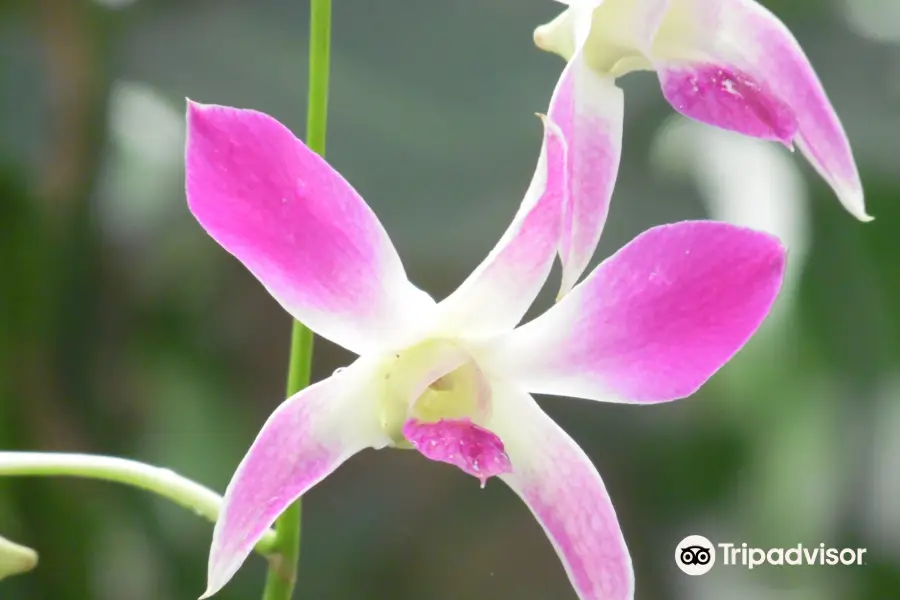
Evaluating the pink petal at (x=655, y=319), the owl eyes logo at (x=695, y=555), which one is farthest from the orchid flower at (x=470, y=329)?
the owl eyes logo at (x=695, y=555)

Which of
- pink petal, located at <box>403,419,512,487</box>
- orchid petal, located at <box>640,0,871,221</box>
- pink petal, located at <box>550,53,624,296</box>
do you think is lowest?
pink petal, located at <box>403,419,512,487</box>

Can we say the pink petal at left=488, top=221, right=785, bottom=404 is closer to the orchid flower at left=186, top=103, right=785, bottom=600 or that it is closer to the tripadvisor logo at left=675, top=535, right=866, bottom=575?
the orchid flower at left=186, top=103, right=785, bottom=600

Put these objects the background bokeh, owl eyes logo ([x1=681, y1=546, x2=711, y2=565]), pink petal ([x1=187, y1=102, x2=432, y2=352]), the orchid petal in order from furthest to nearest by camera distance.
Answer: the background bokeh < owl eyes logo ([x1=681, y1=546, x2=711, y2=565]) < the orchid petal < pink petal ([x1=187, y1=102, x2=432, y2=352])

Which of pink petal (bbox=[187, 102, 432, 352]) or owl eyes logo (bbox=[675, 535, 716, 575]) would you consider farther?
owl eyes logo (bbox=[675, 535, 716, 575])

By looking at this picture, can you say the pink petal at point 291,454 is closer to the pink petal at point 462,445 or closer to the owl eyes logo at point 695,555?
the pink petal at point 462,445

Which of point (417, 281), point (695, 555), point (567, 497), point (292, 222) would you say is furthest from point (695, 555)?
point (417, 281)

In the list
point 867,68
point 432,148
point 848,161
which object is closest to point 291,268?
point 848,161

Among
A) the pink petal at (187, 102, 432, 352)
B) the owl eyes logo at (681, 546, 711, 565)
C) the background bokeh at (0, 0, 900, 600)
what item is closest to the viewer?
the pink petal at (187, 102, 432, 352)

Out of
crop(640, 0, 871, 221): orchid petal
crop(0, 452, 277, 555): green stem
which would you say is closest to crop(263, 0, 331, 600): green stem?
crop(0, 452, 277, 555): green stem
